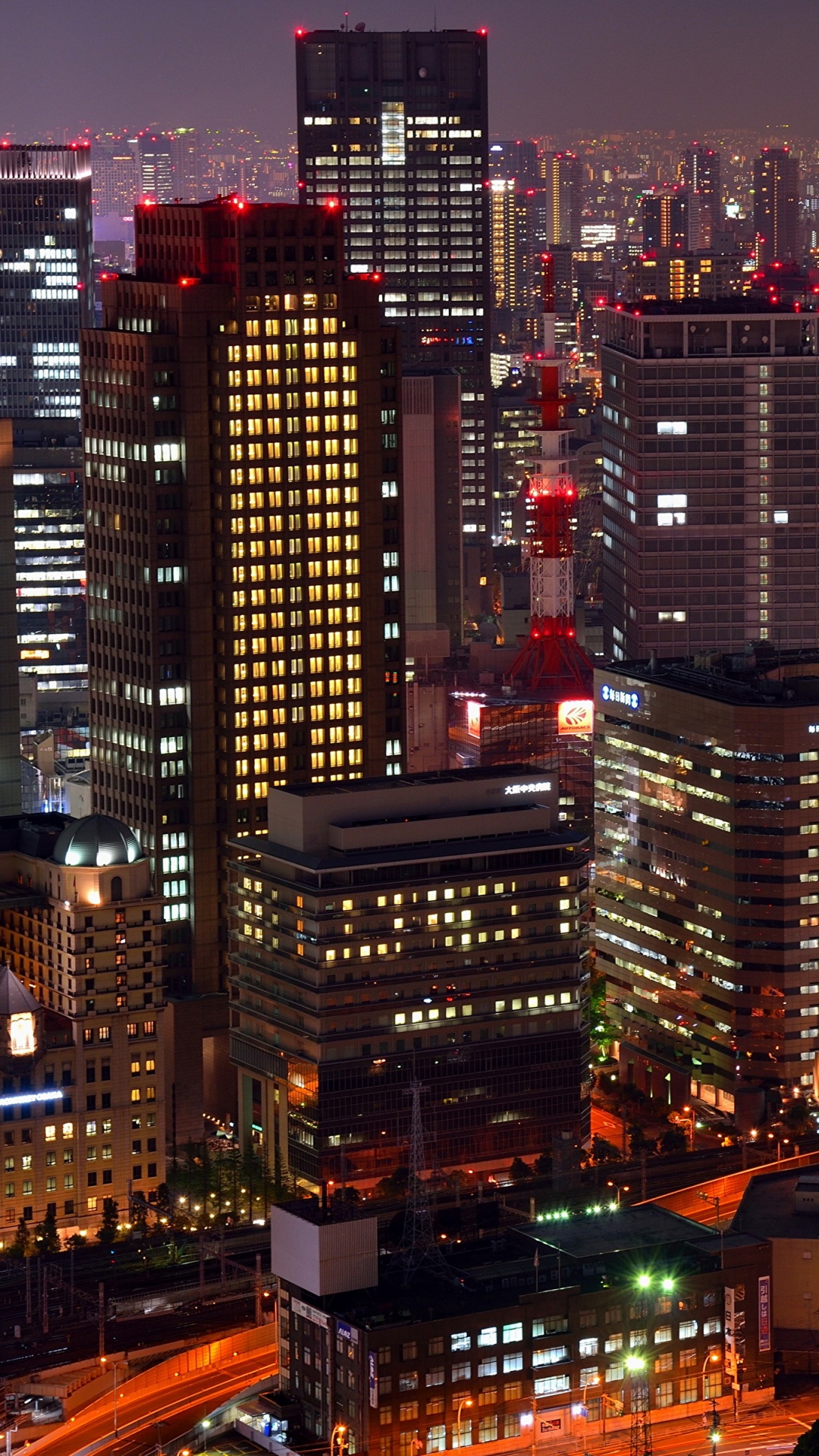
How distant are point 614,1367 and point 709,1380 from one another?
574 centimetres

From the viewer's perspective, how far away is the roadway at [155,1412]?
172 metres

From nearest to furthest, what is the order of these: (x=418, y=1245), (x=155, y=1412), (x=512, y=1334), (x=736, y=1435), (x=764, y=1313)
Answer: (x=512, y=1334) < (x=736, y=1435) < (x=155, y=1412) < (x=418, y=1245) < (x=764, y=1313)

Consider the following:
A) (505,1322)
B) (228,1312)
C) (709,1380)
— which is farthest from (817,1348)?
(228,1312)

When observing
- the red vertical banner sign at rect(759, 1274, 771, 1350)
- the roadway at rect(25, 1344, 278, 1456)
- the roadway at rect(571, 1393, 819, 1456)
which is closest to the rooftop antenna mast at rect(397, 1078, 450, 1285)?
the roadway at rect(25, 1344, 278, 1456)

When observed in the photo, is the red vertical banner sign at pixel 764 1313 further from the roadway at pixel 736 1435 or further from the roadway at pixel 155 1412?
the roadway at pixel 155 1412

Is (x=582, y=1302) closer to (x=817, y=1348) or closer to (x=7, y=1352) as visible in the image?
(x=817, y=1348)

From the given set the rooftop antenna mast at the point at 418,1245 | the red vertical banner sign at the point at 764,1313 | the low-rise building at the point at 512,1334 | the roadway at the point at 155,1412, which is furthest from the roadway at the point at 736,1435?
the roadway at the point at 155,1412

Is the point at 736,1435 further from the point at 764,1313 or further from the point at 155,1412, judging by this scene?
the point at 155,1412

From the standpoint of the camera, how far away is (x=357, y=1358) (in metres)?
169

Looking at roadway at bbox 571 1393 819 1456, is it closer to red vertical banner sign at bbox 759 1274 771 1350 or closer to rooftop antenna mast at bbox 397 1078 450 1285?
red vertical banner sign at bbox 759 1274 771 1350

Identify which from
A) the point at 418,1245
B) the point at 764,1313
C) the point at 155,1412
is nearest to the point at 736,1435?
the point at 764,1313

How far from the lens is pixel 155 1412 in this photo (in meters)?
177

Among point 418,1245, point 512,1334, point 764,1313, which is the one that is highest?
point 418,1245

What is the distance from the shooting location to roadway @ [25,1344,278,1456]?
564 ft
